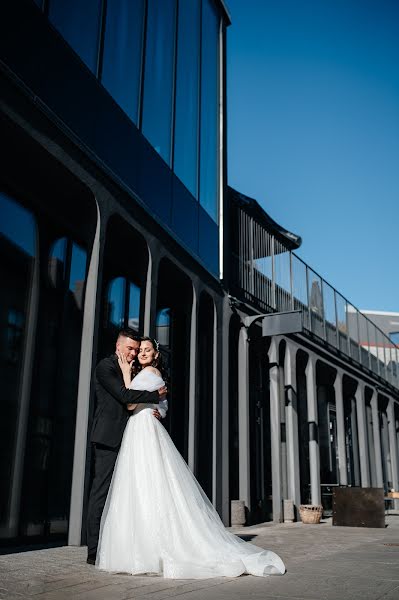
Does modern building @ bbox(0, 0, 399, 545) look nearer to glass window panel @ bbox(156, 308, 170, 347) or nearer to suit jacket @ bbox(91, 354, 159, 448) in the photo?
glass window panel @ bbox(156, 308, 170, 347)

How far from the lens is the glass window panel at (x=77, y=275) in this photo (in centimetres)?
850

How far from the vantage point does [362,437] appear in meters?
21.2

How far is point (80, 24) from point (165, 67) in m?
3.24

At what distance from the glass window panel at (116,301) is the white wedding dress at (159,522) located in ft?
14.2

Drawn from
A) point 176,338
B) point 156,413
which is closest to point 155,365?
point 156,413

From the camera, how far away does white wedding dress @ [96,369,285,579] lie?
178 inches

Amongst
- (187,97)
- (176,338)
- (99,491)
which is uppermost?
(187,97)

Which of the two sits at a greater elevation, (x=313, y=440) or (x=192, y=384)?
(x=192, y=384)

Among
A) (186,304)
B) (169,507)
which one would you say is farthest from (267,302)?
(169,507)

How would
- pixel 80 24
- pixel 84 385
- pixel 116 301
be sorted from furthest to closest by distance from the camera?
pixel 116 301 < pixel 80 24 < pixel 84 385

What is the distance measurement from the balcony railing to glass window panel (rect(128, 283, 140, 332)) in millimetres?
4316

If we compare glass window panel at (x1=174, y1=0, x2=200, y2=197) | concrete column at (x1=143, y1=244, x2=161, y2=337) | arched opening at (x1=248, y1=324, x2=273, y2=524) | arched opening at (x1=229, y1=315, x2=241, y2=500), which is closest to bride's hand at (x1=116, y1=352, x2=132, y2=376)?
concrete column at (x1=143, y1=244, x2=161, y2=337)

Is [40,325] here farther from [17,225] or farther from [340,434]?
A: [340,434]

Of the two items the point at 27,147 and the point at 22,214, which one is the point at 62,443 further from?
the point at 27,147
